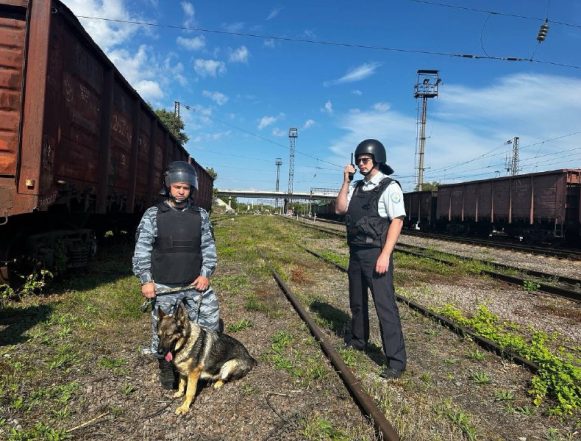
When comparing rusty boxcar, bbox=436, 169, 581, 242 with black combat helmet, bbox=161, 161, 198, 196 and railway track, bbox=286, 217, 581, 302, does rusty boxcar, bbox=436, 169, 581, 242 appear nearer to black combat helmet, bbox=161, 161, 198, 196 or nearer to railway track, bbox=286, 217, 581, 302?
railway track, bbox=286, 217, 581, 302

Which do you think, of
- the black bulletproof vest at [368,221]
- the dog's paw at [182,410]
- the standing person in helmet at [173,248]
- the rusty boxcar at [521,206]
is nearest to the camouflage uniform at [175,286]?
the standing person in helmet at [173,248]

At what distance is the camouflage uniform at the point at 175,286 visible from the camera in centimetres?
342

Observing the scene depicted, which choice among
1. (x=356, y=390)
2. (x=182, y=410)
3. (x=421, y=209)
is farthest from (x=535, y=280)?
(x=421, y=209)

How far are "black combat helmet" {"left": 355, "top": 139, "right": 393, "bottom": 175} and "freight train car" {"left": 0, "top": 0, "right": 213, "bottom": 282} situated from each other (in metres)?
3.73

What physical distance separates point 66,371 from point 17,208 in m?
2.19

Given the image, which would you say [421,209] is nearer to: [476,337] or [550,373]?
[476,337]

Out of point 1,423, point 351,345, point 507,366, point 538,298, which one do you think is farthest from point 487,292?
point 1,423

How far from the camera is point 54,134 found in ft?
18.0

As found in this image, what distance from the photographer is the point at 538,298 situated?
8.12 metres

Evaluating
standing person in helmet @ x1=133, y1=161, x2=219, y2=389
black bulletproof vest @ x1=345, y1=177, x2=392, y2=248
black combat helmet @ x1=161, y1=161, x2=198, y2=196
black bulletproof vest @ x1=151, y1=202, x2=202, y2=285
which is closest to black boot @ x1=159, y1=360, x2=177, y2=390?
standing person in helmet @ x1=133, y1=161, x2=219, y2=389

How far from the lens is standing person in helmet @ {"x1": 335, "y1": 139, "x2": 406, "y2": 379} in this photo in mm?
3848

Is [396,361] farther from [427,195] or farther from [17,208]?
[427,195]

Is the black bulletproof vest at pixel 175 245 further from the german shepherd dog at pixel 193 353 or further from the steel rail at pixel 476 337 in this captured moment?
the steel rail at pixel 476 337

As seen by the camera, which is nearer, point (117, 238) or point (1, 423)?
point (1, 423)
